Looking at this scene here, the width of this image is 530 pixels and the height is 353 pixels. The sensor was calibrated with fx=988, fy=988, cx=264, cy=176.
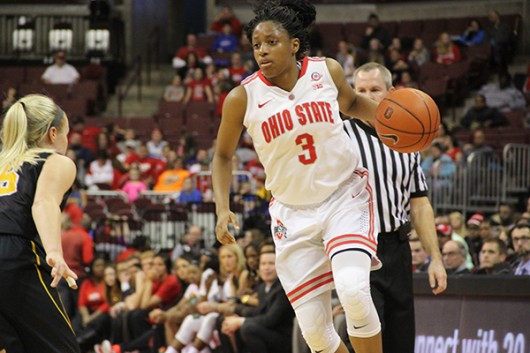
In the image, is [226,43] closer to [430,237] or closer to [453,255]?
[453,255]

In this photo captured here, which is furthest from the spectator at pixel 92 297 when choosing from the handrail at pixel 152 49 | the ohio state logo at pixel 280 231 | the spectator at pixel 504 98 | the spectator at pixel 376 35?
the handrail at pixel 152 49

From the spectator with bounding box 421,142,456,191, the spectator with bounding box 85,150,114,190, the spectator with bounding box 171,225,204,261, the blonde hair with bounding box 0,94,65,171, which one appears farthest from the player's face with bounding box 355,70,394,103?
the spectator with bounding box 85,150,114,190

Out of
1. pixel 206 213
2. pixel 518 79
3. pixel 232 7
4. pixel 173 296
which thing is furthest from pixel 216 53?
pixel 173 296

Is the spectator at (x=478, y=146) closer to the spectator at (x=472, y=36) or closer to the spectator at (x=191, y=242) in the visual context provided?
the spectator at (x=191, y=242)

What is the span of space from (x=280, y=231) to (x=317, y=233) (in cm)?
21

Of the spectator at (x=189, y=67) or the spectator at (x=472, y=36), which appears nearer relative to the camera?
the spectator at (x=472, y=36)

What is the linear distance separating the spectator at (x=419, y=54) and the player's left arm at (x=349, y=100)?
43.9ft

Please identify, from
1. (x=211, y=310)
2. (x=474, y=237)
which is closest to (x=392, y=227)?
(x=211, y=310)

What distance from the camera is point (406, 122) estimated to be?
508 cm

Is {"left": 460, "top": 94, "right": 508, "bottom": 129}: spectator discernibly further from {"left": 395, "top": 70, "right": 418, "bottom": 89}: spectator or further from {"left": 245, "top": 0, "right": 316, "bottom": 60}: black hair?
{"left": 245, "top": 0, "right": 316, "bottom": 60}: black hair

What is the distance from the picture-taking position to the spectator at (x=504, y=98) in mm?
16719

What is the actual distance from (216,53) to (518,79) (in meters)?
6.17

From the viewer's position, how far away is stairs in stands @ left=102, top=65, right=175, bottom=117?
826 inches

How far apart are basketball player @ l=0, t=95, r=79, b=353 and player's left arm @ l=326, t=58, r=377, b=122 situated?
4.73 feet
